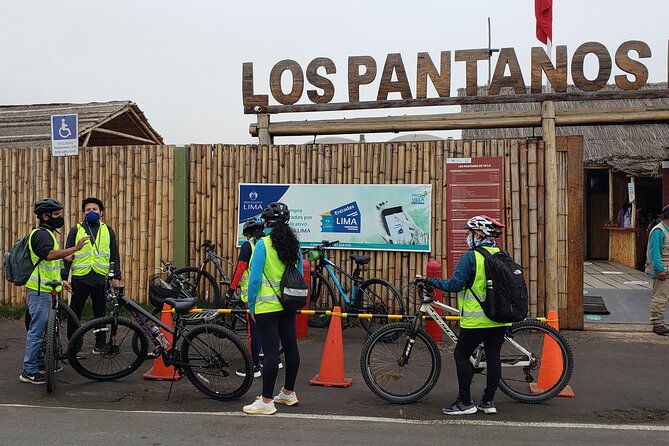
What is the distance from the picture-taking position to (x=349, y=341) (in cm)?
898

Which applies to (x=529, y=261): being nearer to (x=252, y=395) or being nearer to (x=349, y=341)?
(x=349, y=341)

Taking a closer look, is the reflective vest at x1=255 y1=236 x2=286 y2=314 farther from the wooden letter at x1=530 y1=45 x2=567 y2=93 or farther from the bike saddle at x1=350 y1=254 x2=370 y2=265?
the wooden letter at x1=530 y1=45 x2=567 y2=93

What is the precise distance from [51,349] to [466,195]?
596 centimetres

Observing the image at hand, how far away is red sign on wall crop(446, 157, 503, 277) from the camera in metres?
9.61

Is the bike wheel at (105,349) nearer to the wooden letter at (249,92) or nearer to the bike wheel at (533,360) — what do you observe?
the bike wheel at (533,360)

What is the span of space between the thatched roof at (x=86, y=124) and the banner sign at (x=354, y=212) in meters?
4.65

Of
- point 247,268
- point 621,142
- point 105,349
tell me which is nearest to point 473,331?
point 247,268

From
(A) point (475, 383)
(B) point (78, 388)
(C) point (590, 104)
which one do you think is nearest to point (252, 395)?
(B) point (78, 388)

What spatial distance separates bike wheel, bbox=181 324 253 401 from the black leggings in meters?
0.39

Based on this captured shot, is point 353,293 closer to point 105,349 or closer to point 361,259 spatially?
point 361,259

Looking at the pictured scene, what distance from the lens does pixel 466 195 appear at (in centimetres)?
971

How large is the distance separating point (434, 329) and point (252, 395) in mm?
2911

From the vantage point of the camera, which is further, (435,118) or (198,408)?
(435,118)

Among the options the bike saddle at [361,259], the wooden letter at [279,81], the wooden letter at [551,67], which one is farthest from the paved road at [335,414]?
the wooden letter at [279,81]
